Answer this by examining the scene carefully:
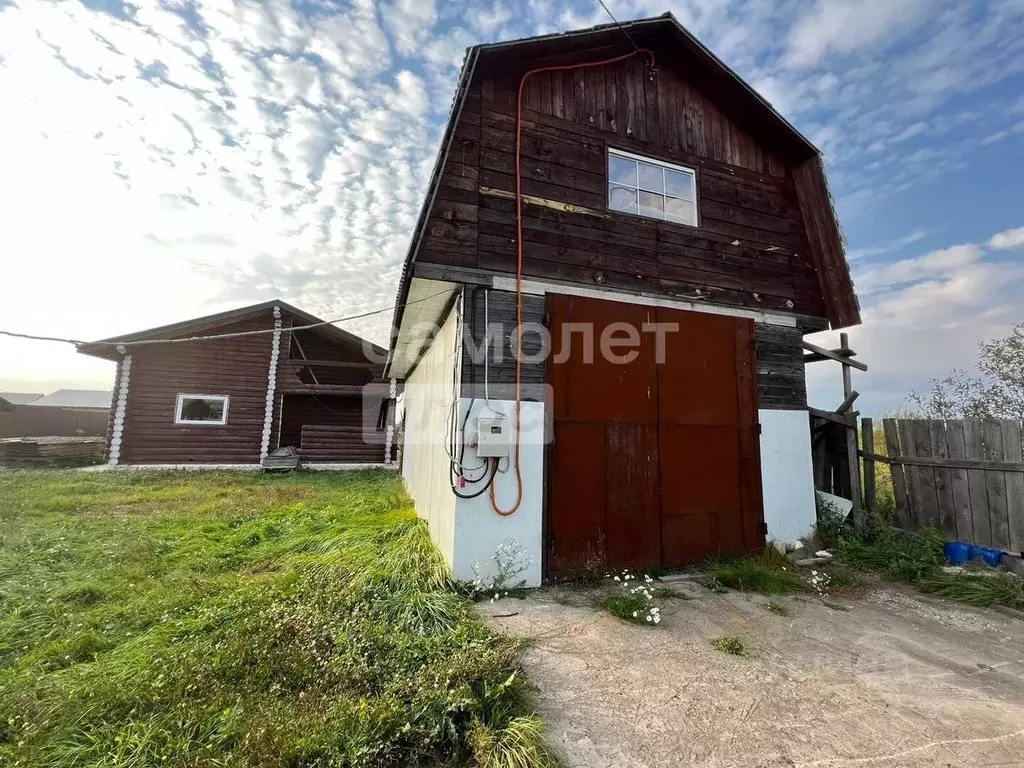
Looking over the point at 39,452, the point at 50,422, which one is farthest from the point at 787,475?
the point at 50,422

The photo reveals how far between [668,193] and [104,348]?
16725 millimetres

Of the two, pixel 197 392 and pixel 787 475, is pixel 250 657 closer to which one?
pixel 787 475

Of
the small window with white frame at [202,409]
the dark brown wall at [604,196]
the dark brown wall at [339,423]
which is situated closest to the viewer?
the dark brown wall at [604,196]

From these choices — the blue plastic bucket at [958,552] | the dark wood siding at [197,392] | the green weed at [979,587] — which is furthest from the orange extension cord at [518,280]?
the dark wood siding at [197,392]

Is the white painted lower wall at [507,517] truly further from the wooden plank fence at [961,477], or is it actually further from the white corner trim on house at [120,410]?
the white corner trim on house at [120,410]

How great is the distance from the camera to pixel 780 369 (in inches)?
230

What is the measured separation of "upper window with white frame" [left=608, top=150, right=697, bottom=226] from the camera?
534 cm

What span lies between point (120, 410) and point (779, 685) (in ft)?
58.0

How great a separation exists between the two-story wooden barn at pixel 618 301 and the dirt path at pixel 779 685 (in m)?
1.12

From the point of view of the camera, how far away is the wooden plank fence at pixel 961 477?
4.80 m

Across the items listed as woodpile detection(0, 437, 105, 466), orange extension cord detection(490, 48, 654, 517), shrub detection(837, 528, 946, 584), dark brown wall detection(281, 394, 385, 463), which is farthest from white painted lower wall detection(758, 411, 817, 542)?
woodpile detection(0, 437, 105, 466)

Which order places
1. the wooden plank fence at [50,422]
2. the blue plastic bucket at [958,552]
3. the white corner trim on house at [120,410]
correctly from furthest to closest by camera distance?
the wooden plank fence at [50,422], the white corner trim on house at [120,410], the blue plastic bucket at [958,552]

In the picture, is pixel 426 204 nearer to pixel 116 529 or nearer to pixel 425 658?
pixel 425 658

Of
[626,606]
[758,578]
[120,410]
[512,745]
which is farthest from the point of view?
[120,410]
